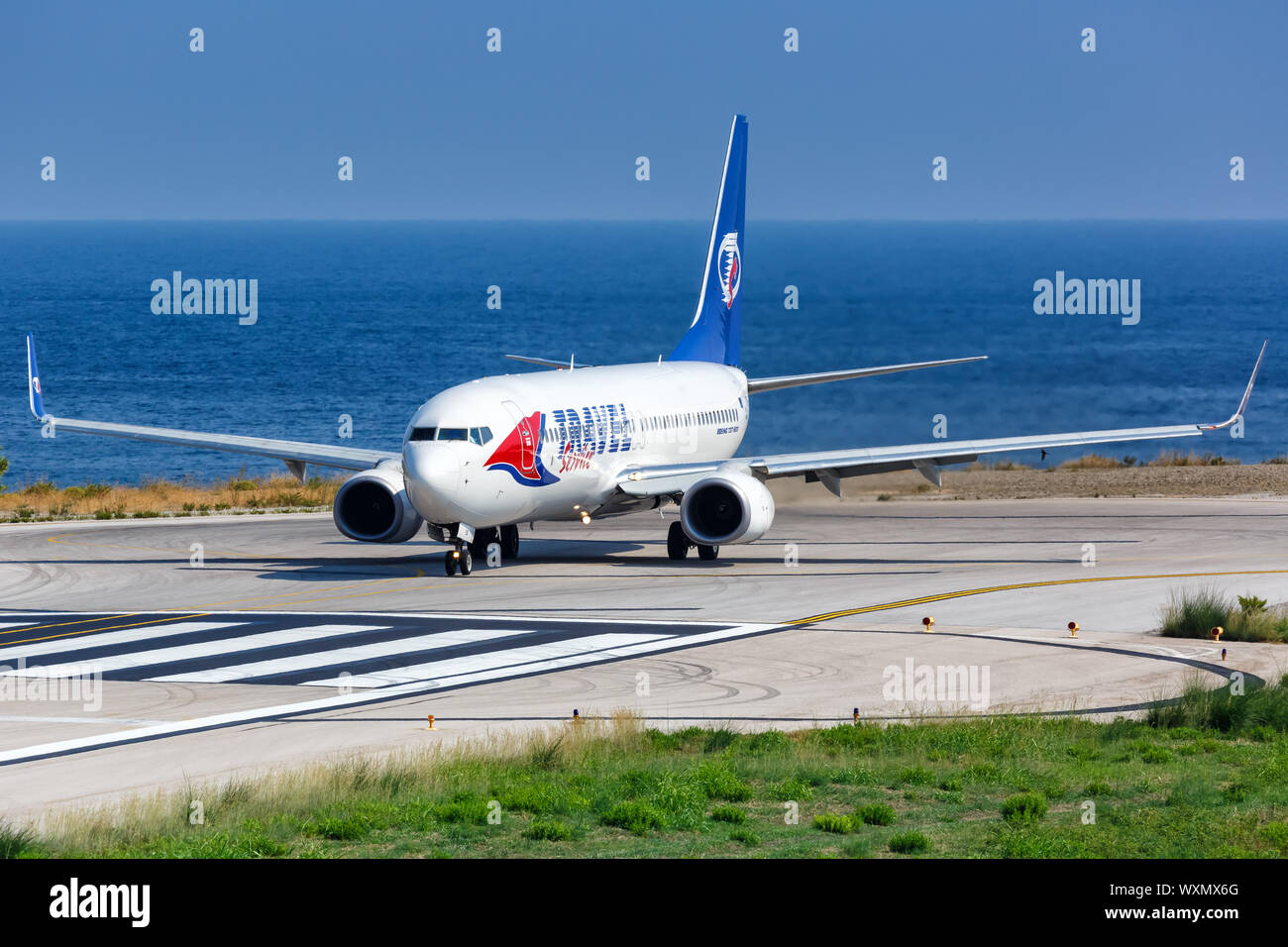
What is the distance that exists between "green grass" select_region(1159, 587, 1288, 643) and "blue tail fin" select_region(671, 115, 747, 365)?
2352cm

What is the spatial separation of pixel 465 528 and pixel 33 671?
12775mm

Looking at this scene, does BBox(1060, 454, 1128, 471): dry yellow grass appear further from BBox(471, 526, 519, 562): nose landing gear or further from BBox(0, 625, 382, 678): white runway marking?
BBox(0, 625, 382, 678): white runway marking

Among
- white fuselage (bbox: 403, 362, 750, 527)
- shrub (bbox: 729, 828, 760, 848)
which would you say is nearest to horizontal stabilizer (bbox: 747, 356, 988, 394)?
white fuselage (bbox: 403, 362, 750, 527)

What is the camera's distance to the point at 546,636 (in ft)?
98.6

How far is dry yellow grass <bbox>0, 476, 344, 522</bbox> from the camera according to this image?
2219 inches

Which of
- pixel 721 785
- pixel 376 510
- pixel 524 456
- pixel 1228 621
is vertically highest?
pixel 524 456

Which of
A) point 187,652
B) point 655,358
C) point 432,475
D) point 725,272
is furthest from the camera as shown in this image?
point 655,358

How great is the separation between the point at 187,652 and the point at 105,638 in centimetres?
235

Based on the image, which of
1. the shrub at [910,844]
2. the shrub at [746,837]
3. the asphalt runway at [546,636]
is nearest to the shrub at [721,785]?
the shrub at [746,837]

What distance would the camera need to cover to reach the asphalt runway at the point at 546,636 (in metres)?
22.4

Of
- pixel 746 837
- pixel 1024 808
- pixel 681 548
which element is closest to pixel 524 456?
pixel 681 548

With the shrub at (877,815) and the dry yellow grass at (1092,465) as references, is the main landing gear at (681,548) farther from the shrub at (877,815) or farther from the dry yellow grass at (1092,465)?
the dry yellow grass at (1092,465)

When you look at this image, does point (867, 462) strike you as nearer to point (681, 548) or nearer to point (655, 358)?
point (681, 548)

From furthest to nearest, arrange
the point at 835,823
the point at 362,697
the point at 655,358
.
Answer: the point at 655,358 < the point at 362,697 < the point at 835,823
